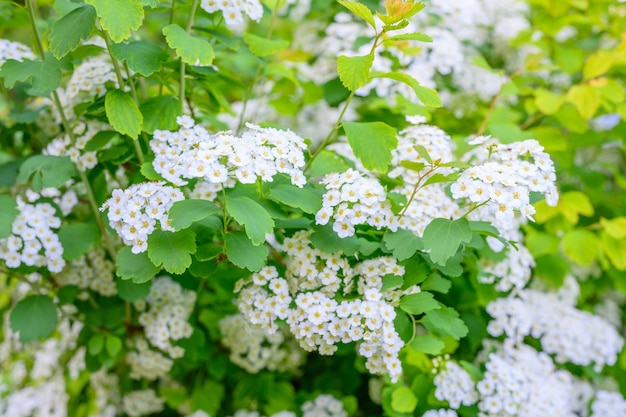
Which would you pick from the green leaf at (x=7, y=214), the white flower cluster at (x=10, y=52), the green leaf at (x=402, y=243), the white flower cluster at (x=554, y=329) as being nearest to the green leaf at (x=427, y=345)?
the green leaf at (x=402, y=243)

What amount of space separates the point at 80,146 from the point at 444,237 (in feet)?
3.60

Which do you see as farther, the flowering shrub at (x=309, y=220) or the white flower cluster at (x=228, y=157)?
the flowering shrub at (x=309, y=220)

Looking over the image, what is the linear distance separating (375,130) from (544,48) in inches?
59.6

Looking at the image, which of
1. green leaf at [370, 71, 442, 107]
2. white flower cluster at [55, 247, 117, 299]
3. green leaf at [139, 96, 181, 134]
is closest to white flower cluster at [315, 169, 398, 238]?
green leaf at [370, 71, 442, 107]

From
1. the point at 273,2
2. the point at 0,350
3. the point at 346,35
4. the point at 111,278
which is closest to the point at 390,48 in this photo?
the point at 346,35

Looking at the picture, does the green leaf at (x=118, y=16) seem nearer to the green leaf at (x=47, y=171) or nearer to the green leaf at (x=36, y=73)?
the green leaf at (x=36, y=73)

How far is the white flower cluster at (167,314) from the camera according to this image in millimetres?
2004

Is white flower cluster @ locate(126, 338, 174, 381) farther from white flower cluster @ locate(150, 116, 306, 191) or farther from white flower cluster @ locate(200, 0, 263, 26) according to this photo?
white flower cluster @ locate(200, 0, 263, 26)

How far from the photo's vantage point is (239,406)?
238 centimetres

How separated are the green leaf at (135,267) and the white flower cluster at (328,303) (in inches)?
10.6

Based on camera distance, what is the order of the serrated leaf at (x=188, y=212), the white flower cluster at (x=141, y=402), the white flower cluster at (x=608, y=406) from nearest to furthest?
the serrated leaf at (x=188, y=212) < the white flower cluster at (x=608, y=406) < the white flower cluster at (x=141, y=402)

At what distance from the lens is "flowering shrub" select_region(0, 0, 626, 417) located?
148cm

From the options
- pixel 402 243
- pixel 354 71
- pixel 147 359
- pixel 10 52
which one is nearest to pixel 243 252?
pixel 402 243

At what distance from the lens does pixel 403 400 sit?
1.81 meters
